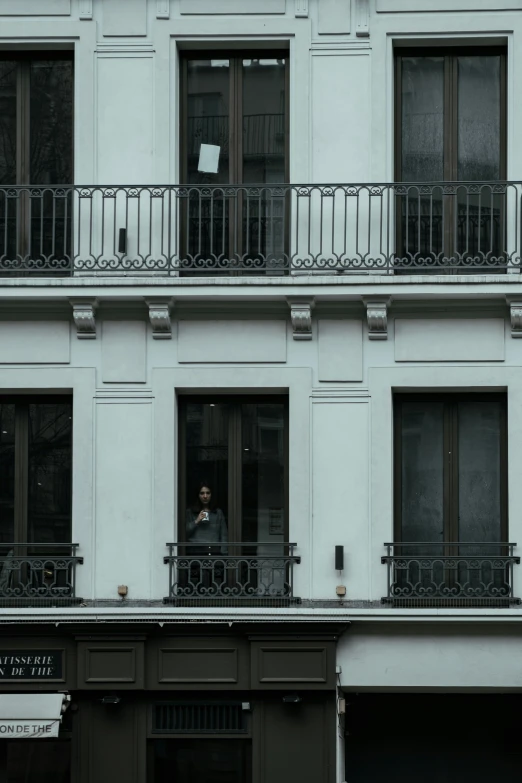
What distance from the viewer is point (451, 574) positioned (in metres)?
15.7

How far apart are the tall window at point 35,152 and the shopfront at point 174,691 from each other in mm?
4632

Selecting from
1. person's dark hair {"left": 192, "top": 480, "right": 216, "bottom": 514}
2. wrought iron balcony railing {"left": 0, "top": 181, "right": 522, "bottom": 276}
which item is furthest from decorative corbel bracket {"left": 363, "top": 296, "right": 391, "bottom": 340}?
person's dark hair {"left": 192, "top": 480, "right": 216, "bottom": 514}

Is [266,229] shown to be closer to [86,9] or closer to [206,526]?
[86,9]

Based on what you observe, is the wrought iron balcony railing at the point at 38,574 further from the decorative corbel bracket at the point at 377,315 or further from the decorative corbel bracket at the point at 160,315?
the decorative corbel bracket at the point at 377,315

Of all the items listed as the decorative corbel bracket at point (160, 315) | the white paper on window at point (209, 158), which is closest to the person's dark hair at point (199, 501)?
the decorative corbel bracket at point (160, 315)

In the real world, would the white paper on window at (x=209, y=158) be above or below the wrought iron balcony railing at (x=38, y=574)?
above

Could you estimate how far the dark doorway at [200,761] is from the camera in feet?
52.0

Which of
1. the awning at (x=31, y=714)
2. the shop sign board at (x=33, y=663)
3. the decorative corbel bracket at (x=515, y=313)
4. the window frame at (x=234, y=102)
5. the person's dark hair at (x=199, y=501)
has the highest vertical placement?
the window frame at (x=234, y=102)

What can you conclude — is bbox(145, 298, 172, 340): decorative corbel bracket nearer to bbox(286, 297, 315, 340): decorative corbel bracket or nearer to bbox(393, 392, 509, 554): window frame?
bbox(286, 297, 315, 340): decorative corbel bracket

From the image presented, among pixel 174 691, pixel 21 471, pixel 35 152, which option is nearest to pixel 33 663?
pixel 174 691

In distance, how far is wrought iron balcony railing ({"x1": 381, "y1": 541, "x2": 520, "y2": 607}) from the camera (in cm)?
1555

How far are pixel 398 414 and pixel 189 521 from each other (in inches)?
112

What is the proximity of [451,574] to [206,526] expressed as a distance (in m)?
→ 2.96

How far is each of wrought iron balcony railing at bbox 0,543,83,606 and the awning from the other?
3.53 feet
